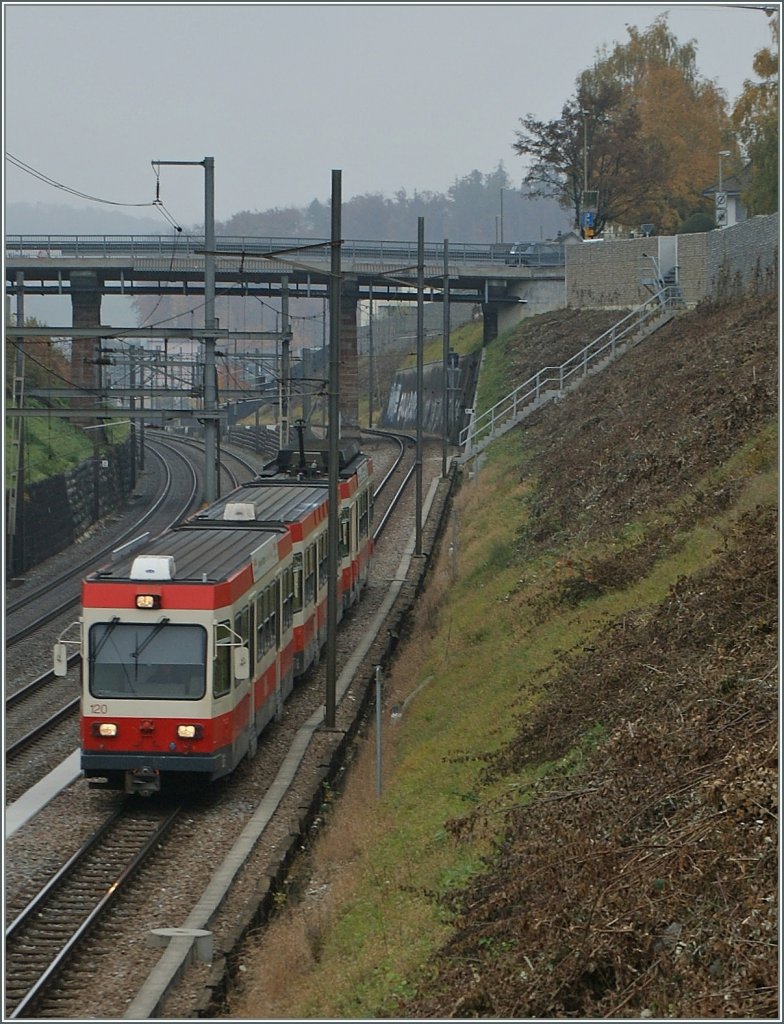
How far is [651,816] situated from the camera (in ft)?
38.0

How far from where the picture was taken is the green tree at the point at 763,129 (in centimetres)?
5628

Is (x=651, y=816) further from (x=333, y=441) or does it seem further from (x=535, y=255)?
(x=535, y=255)

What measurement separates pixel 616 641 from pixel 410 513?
3014cm

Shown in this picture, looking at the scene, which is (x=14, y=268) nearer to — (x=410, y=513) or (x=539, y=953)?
(x=410, y=513)

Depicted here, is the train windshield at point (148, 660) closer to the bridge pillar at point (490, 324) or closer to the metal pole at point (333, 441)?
the metal pole at point (333, 441)

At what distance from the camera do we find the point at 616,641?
58.1ft

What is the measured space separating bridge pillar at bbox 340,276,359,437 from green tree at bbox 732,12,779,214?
1848 cm

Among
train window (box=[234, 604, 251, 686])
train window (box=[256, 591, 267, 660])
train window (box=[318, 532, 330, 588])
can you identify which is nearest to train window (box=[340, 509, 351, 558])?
train window (box=[318, 532, 330, 588])

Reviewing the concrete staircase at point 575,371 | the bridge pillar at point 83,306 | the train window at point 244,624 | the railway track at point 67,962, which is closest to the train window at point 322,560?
the railway track at point 67,962

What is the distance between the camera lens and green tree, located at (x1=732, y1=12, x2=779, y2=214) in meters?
56.3

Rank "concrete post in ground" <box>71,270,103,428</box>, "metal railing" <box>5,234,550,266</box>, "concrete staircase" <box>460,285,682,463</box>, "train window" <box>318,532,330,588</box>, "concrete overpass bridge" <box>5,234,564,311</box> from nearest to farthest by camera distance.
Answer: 1. "train window" <box>318,532,330,588</box>
2. "concrete staircase" <box>460,285,682,463</box>
3. "concrete overpass bridge" <box>5,234,564,311</box>
4. "concrete post in ground" <box>71,270,103,428</box>
5. "metal railing" <box>5,234,550,266</box>

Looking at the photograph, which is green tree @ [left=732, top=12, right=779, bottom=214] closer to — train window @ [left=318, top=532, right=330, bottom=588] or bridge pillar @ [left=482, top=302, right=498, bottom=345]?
bridge pillar @ [left=482, top=302, right=498, bottom=345]

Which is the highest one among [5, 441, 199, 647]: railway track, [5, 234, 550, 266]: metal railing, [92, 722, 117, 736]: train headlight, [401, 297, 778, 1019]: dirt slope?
[5, 234, 550, 266]: metal railing

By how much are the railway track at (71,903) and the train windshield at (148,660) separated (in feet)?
5.03
